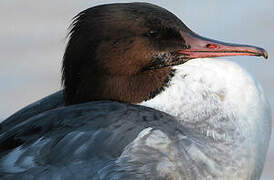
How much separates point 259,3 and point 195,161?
3.84m

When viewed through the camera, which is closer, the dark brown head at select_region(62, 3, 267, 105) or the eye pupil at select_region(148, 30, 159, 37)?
the dark brown head at select_region(62, 3, 267, 105)

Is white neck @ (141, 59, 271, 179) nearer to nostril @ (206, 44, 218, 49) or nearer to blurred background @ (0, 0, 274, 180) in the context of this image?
nostril @ (206, 44, 218, 49)

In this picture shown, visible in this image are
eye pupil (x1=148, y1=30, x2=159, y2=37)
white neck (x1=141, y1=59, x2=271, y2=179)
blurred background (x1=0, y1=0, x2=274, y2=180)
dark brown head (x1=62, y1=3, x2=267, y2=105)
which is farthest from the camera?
blurred background (x1=0, y1=0, x2=274, y2=180)

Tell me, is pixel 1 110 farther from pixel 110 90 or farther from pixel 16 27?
pixel 110 90

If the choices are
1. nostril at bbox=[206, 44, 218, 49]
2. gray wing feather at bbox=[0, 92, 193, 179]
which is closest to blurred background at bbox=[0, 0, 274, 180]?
nostril at bbox=[206, 44, 218, 49]

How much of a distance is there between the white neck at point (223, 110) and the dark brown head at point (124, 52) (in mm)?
81

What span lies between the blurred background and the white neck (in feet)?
6.79

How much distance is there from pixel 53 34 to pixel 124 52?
10.4ft

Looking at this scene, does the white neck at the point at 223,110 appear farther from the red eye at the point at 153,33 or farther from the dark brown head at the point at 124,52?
the red eye at the point at 153,33

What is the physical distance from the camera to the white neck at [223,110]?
6180 millimetres

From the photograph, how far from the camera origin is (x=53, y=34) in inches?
372

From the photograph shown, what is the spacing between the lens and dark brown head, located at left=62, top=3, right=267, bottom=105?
6.29m

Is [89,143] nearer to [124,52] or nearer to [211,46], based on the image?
[124,52]

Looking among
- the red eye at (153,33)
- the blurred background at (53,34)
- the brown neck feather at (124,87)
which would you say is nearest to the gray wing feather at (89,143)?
the brown neck feather at (124,87)
